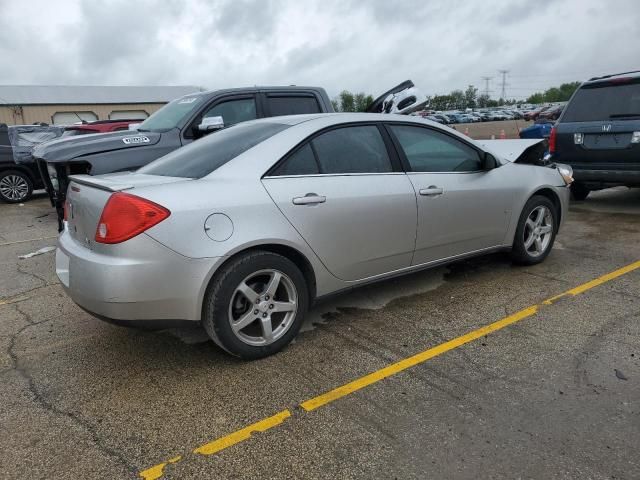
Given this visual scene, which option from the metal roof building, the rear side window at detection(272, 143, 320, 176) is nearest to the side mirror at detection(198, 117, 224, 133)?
the rear side window at detection(272, 143, 320, 176)

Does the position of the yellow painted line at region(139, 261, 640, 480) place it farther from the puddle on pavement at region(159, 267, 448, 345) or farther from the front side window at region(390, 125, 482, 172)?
the front side window at region(390, 125, 482, 172)

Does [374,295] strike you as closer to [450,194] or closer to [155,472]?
[450,194]

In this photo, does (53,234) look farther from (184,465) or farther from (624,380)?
(624,380)

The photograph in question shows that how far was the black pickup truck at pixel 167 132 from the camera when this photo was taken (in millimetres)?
6227

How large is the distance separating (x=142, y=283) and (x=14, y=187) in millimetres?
10040

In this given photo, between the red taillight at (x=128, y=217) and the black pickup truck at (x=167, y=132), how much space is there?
353 centimetres

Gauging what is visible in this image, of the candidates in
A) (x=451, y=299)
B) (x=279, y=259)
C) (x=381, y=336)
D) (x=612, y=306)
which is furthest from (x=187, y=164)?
(x=612, y=306)

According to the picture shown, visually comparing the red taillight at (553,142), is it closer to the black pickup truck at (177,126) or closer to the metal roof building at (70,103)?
the black pickup truck at (177,126)

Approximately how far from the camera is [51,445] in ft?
8.25

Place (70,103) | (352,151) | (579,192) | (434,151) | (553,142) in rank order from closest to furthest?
(352,151), (434,151), (553,142), (579,192), (70,103)

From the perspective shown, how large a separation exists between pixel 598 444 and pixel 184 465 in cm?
192

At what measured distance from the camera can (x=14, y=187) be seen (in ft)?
36.4

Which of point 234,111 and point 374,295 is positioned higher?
point 234,111

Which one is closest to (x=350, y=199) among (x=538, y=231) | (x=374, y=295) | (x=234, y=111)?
(x=374, y=295)
